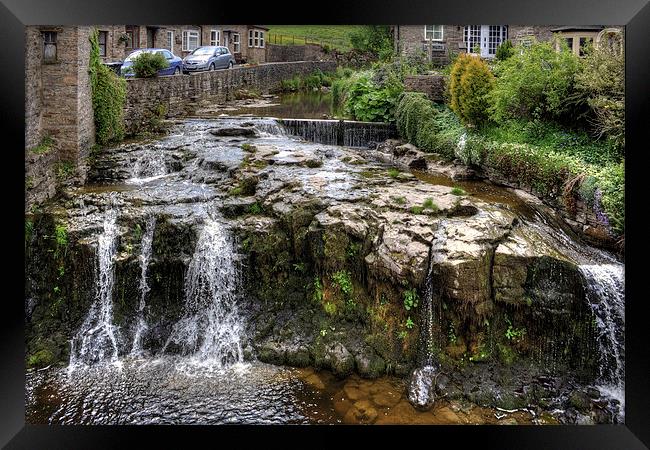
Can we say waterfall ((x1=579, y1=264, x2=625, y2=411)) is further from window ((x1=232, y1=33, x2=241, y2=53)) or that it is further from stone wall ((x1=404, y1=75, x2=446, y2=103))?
window ((x1=232, y1=33, x2=241, y2=53))

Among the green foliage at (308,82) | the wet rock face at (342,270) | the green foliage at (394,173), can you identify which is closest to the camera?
the wet rock face at (342,270)

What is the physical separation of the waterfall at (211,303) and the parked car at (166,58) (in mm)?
4433

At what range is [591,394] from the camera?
5.52 metres

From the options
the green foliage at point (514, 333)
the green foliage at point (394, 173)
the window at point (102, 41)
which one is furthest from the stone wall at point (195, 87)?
the green foliage at point (514, 333)

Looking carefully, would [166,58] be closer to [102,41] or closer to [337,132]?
[102,41]

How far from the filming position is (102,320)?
6426 millimetres

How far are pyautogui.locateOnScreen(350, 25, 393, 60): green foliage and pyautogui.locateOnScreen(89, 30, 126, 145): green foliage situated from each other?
4819mm

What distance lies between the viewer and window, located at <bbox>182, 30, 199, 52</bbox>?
415 inches

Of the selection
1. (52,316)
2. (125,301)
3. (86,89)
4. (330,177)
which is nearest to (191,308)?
(125,301)

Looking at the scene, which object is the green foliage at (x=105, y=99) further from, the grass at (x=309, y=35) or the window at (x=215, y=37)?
the grass at (x=309, y=35)

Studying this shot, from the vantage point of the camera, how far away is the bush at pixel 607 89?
6836 mm

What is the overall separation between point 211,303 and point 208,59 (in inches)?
238

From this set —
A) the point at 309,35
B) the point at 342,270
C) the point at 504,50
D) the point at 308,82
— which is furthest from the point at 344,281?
the point at 308,82
